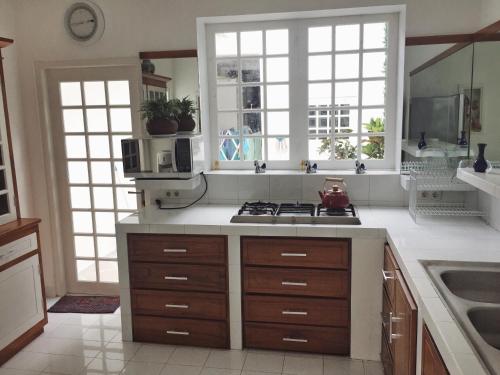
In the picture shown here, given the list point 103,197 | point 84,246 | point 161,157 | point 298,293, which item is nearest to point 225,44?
point 161,157

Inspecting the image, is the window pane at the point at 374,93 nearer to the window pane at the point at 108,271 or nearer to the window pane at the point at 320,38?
the window pane at the point at 320,38

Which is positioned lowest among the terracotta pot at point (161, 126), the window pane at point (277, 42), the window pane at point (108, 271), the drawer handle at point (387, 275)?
the window pane at point (108, 271)

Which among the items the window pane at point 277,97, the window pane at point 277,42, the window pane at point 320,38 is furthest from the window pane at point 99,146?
the window pane at point 320,38

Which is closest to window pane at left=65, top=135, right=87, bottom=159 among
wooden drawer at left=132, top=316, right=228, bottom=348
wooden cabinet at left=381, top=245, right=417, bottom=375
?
wooden drawer at left=132, top=316, right=228, bottom=348

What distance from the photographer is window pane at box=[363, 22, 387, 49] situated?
313 centimetres

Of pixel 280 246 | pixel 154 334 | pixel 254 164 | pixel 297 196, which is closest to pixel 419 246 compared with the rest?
pixel 280 246

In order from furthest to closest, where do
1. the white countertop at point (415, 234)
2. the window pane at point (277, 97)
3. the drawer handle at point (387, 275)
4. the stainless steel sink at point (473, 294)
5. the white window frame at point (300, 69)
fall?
1. the window pane at point (277, 97)
2. the white window frame at point (300, 69)
3. the drawer handle at point (387, 275)
4. the stainless steel sink at point (473, 294)
5. the white countertop at point (415, 234)

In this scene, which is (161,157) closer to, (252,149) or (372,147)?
(252,149)

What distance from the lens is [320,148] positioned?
11.0ft

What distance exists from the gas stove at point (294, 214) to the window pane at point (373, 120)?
24.9 inches

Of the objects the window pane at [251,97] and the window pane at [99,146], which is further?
the window pane at [99,146]

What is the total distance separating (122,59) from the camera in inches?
130

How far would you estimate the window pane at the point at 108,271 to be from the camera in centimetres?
370

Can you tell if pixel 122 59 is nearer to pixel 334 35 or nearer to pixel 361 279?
pixel 334 35
